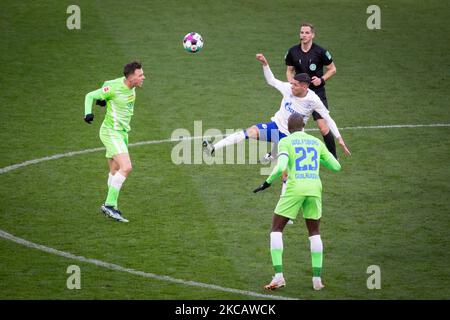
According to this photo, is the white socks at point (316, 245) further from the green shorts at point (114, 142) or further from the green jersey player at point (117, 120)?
the green shorts at point (114, 142)

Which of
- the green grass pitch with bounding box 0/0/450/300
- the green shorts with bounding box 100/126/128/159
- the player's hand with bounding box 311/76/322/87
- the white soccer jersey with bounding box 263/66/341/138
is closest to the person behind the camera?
the green grass pitch with bounding box 0/0/450/300

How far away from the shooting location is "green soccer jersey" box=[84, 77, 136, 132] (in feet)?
58.0

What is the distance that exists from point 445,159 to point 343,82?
6.31m

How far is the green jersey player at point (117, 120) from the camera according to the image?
1769 centimetres

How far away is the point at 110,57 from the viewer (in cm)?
2841

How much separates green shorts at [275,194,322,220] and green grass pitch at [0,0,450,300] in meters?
1.04

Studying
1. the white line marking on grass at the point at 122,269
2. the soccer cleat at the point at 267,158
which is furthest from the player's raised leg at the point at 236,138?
the white line marking on grass at the point at 122,269

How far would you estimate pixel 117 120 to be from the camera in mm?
17844

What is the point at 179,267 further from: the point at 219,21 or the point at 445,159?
the point at 219,21

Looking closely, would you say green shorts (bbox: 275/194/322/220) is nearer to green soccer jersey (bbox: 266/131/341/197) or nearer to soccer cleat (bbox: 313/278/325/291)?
green soccer jersey (bbox: 266/131/341/197)

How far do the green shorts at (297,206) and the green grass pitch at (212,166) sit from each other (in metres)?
1.04

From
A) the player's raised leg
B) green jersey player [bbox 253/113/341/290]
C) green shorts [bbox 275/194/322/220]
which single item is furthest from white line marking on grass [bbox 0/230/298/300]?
the player's raised leg

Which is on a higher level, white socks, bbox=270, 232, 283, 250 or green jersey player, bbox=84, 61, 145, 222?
green jersey player, bbox=84, 61, 145, 222
